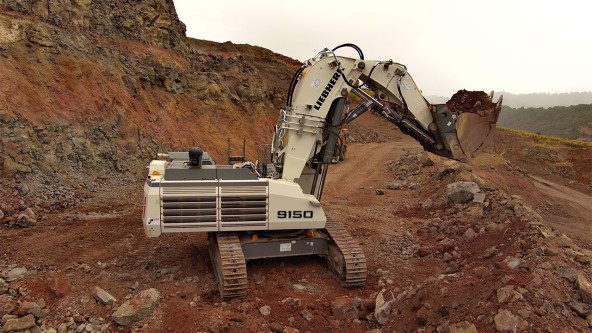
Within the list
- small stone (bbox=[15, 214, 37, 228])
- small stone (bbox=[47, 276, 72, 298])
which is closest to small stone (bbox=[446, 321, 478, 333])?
small stone (bbox=[47, 276, 72, 298])

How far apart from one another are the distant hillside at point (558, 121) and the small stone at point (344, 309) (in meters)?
49.1

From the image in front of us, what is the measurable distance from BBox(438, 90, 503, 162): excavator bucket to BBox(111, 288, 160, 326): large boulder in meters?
5.46

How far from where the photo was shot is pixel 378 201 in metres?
13.5

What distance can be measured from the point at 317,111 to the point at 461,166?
9041mm

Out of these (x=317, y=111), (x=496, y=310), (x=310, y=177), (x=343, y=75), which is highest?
(x=343, y=75)

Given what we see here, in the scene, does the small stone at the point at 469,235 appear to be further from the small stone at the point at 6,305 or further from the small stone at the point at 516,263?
the small stone at the point at 6,305

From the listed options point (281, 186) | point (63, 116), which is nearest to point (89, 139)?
point (63, 116)

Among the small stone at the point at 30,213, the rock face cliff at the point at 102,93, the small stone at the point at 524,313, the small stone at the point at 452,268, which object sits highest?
the rock face cliff at the point at 102,93

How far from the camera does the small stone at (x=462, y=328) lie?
14.7ft

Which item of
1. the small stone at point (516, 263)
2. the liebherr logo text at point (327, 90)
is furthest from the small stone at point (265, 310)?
the small stone at point (516, 263)

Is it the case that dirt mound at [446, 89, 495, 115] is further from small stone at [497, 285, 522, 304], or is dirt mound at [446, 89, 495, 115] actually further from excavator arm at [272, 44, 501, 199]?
small stone at [497, 285, 522, 304]

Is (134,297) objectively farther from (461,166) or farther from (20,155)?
(461,166)

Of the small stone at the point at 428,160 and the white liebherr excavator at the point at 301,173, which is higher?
the white liebherr excavator at the point at 301,173

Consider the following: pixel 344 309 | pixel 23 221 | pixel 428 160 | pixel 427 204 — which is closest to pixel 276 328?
pixel 344 309
